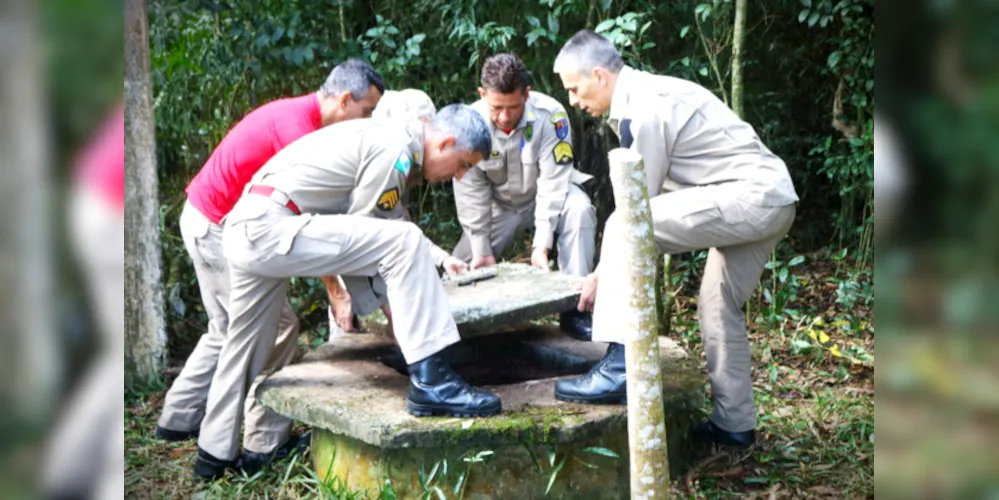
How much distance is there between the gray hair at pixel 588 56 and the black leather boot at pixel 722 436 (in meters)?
1.75

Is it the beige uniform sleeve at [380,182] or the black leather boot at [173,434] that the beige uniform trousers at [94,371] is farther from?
the black leather boot at [173,434]

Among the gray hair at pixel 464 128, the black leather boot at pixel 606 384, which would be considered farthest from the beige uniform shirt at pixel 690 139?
the black leather boot at pixel 606 384

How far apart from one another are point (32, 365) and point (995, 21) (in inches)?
33.1

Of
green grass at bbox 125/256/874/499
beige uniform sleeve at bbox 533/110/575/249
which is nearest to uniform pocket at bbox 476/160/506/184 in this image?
beige uniform sleeve at bbox 533/110/575/249

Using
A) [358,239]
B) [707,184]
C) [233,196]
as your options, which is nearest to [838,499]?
[707,184]

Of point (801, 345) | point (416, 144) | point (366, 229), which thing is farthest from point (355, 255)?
point (801, 345)

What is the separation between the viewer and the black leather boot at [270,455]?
4.32 m

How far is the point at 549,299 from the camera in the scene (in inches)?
179

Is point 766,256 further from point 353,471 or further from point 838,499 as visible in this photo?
point 353,471

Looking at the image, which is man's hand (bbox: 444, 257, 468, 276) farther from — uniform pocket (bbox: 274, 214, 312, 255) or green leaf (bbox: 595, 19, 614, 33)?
green leaf (bbox: 595, 19, 614, 33)

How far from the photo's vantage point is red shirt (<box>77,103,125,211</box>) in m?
0.71

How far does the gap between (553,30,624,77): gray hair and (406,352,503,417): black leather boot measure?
1.39 meters

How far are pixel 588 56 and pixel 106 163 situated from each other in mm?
3427

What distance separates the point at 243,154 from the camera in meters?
4.41
